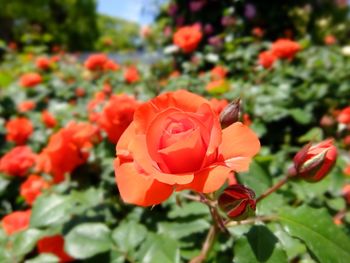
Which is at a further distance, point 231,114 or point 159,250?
point 159,250

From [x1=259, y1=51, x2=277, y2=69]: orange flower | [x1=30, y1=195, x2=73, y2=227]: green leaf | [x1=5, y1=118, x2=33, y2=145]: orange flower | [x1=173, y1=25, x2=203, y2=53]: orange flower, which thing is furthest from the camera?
[x1=173, y1=25, x2=203, y2=53]: orange flower

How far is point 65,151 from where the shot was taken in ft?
3.28

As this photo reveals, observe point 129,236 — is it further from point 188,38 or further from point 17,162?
point 188,38

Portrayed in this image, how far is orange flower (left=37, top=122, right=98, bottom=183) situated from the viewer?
988 millimetres

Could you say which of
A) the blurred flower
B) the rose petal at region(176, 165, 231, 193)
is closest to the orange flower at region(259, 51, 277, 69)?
the blurred flower

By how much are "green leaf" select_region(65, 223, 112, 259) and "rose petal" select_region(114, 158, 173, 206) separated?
0.31 meters

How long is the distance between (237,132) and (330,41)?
9.20 ft

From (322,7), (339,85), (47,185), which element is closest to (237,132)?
(47,185)

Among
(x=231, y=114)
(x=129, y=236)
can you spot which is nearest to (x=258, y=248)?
(x=231, y=114)

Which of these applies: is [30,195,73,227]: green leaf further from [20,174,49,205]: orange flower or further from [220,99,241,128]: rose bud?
[220,99,241,128]: rose bud

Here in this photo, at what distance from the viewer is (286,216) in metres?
0.61

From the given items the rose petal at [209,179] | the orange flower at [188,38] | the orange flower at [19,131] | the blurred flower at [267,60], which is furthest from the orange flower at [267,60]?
the rose petal at [209,179]

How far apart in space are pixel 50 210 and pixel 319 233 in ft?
1.77

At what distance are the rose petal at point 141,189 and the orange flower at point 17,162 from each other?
0.80 meters
